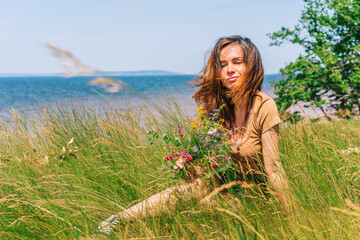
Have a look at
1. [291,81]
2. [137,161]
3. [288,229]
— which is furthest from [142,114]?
[291,81]

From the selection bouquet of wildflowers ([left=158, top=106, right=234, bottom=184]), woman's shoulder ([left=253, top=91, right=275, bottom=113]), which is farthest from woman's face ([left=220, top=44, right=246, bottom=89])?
bouquet of wildflowers ([left=158, top=106, right=234, bottom=184])

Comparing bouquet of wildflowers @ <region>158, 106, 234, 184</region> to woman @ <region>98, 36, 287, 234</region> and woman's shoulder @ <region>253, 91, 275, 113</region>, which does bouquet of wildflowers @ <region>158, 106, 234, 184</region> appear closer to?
woman @ <region>98, 36, 287, 234</region>

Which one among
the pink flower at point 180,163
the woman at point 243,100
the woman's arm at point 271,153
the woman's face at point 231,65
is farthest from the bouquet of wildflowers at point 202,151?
the woman's face at point 231,65

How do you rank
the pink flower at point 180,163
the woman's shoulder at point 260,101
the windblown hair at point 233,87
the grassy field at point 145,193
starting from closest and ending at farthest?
the grassy field at point 145,193
the pink flower at point 180,163
the woman's shoulder at point 260,101
the windblown hair at point 233,87

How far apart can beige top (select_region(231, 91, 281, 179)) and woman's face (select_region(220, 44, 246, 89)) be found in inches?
7.9

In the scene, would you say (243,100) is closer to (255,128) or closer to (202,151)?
(255,128)

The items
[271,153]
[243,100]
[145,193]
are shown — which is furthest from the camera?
[243,100]

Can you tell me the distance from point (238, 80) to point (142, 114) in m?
1.54

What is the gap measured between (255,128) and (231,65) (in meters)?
0.49

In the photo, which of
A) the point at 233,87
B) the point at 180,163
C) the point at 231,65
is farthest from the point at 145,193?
the point at 231,65

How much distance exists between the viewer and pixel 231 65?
233cm

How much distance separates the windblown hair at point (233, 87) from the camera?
7.38ft

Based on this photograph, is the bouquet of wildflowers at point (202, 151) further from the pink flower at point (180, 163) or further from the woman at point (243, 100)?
the woman at point (243, 100)

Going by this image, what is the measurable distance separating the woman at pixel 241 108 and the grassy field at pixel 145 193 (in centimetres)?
10
